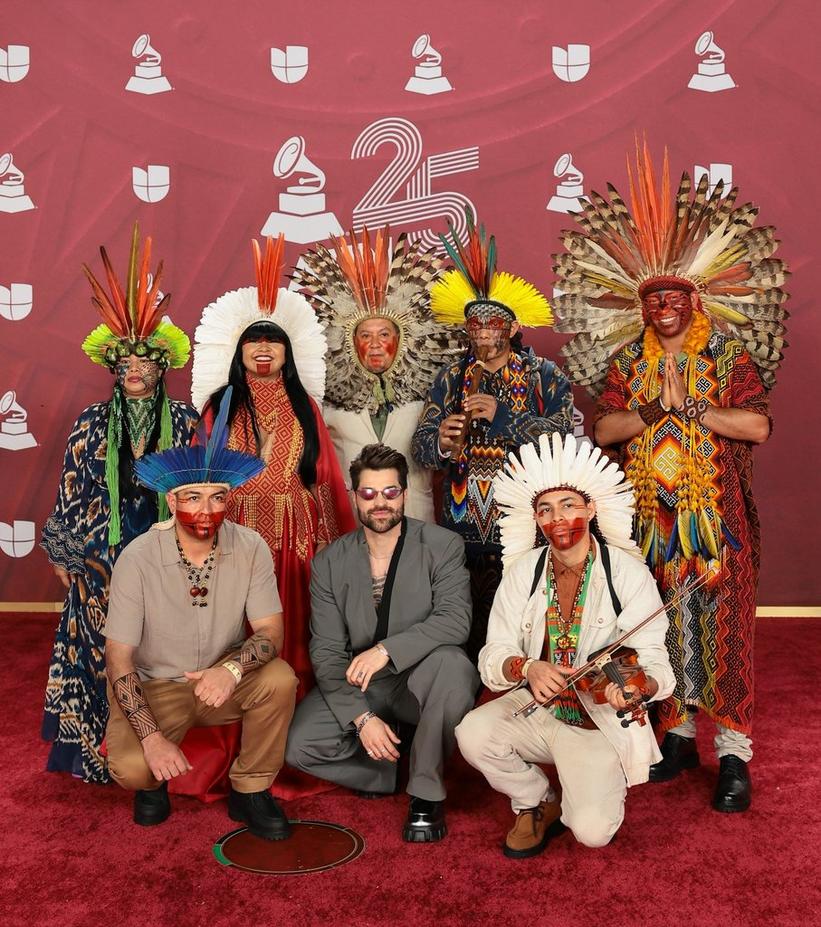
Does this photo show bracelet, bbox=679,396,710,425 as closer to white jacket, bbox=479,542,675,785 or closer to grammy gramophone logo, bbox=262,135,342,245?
white jacket, bbox=479,542,675,785

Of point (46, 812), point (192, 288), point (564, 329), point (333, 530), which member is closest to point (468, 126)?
point (192, 288)

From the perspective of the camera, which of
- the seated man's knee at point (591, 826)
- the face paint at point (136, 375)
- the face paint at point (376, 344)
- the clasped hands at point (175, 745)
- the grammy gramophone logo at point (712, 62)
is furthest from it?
the grammy gramophone logo at point (712, 62)

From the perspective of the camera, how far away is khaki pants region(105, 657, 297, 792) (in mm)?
3211

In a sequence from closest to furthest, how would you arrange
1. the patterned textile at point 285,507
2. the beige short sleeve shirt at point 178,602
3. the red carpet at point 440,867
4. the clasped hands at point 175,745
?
the red carpet at point 440,867 < the clasped hands at point 175,745 < the beige short sleeve shirt at point 178,602 < the patterned textile at point 285,507

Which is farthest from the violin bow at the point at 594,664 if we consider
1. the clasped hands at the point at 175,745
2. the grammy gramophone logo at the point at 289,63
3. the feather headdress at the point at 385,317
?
the grammy gramophone logo at the point at 289,63

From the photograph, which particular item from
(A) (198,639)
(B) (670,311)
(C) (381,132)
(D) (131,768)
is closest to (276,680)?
(A) (198,639)

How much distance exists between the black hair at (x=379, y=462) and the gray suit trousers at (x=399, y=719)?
0.63 metres

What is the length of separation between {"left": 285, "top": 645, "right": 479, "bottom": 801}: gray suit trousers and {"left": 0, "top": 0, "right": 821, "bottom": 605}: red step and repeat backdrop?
8.83 feet

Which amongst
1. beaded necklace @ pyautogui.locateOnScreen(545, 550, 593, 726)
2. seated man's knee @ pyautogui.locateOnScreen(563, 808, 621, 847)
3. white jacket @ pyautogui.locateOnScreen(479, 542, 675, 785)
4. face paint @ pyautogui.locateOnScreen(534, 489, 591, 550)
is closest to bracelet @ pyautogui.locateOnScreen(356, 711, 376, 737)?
white jacket @ pyautogui.locateOnScreen(479, 542, 675, 785)

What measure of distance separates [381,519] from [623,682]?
38.6 inches

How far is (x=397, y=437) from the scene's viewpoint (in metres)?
4.21

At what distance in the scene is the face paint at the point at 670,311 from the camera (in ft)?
11.5

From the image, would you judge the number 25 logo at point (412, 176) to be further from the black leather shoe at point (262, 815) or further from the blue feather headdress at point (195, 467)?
the black leather shoe at point (262, 815)

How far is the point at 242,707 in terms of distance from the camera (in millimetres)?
3342
